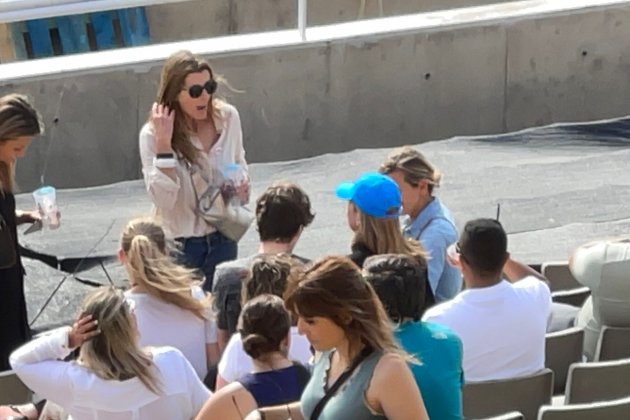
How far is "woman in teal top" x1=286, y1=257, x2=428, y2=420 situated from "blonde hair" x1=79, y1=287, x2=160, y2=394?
0.82 m

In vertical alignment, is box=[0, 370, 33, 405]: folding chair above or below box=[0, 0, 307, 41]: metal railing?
below

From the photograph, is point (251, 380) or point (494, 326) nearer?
point (251, 380)

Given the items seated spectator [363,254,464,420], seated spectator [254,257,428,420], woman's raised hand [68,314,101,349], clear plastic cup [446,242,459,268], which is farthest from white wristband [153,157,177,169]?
seated spectator [254,257,428,420]

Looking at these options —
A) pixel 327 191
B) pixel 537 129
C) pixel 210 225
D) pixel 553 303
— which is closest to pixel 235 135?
pixel 210 225

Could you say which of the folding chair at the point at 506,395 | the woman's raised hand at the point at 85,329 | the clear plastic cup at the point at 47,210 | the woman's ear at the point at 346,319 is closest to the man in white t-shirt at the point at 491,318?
the folding chair at the point at 506,395

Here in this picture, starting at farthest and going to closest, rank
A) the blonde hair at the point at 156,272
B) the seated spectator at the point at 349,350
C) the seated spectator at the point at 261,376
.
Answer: the blonde hair at the point at 156,272 → the seated spectator at the point at 261,376 → the seated spectator at the point at 349,350

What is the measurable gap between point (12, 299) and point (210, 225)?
3.12 feet

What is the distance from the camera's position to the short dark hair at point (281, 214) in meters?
5.39

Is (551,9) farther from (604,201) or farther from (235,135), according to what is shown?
(235,135)

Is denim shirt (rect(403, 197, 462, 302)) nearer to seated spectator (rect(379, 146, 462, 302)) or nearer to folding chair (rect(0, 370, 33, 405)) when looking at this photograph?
seated spectator (rect(379, 146, 462, 302))

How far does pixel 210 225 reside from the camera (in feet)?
21.2

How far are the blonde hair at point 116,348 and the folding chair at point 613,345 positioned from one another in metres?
1.75

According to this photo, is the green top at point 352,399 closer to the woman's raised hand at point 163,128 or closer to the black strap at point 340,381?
the black strap at point 340,381

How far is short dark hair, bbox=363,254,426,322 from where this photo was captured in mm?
4082
